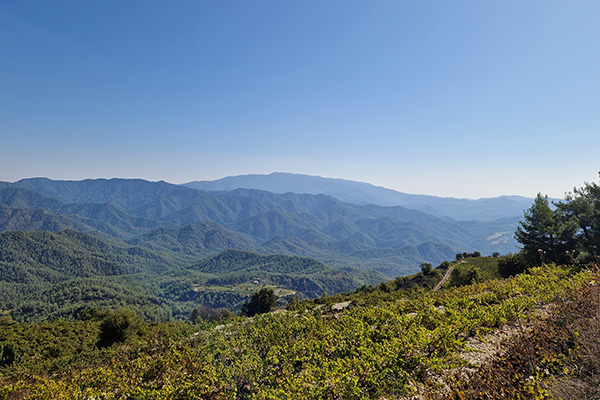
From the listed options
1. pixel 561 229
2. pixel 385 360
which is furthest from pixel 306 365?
pixel 561 229

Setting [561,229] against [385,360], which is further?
[561,229]

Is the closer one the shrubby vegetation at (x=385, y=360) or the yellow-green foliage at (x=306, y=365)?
the shrubby vegetation at (x=385, y=360)

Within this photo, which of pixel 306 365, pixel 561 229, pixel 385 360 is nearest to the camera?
pixel 385 360

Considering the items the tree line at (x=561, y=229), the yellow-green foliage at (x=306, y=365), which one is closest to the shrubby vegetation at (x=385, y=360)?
the yellow-green foliage at (x=306, y=365)

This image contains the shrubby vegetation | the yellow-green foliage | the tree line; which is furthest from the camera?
the tree line

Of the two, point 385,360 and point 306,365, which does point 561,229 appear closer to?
point 385,360

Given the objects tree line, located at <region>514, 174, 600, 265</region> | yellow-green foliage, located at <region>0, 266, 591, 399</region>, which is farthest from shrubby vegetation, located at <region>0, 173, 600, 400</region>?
tree line, located at <region>514, 174, 600, 265</region>

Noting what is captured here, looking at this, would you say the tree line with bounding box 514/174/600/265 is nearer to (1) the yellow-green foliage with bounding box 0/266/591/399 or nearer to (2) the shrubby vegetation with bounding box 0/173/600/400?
(2) the shrubby vegetation with bounding box 0/173/600/400

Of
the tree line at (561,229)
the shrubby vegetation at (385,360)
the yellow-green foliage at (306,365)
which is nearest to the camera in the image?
the shrubby vegetation at (385,360)

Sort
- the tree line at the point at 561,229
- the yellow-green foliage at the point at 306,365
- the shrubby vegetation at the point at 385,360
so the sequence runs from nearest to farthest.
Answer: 1. the shrubby vegetation at the point at 385,360
2. the yellow-green foliage at the point at 306,365
3. the tree line at the point at 561,229

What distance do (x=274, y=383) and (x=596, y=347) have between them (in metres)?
5.98

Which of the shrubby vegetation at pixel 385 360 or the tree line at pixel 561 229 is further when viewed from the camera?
the tree line at pixel 561 229

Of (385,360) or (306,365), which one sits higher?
(385,360)

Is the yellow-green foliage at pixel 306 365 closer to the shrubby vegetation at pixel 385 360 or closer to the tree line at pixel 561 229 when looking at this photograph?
the shrubby vegetation at pixel 385 360
